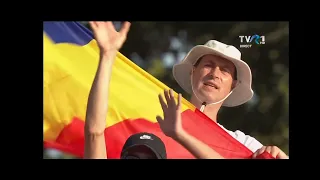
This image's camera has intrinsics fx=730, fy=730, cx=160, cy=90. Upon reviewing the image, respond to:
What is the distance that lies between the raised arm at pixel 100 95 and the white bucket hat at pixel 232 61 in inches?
25.0

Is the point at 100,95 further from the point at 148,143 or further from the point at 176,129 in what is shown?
the point at 176,129

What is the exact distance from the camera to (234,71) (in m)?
6.42

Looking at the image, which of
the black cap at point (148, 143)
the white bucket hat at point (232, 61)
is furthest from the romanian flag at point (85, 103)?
the white bucket hat at point (232, 61)

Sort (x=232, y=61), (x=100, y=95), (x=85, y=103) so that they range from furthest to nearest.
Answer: (x=232, y=61) → (x=85, y=103) → (x=100, y=95)

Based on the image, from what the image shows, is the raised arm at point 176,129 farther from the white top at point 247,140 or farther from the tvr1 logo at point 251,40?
the tvr1 logo at point 251,40

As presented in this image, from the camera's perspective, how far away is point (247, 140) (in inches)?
252

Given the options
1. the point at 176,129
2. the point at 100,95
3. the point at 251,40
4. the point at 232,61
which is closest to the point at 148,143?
the point at 176,129

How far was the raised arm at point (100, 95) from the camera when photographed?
6062mm

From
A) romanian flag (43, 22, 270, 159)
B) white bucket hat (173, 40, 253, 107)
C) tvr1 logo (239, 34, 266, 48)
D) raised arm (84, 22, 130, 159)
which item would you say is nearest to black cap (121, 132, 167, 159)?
romanian flag (43, 22, 270, 159)

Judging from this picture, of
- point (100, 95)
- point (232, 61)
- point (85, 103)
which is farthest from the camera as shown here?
point (232, 61)

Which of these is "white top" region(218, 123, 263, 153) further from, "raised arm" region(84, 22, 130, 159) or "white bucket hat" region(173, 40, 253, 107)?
"raised arm" region(84, 22, 130, 159)

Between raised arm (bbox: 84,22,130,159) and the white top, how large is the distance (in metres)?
1.08

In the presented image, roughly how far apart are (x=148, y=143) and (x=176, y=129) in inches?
11.2

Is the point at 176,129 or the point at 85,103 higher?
the point at 85,103
